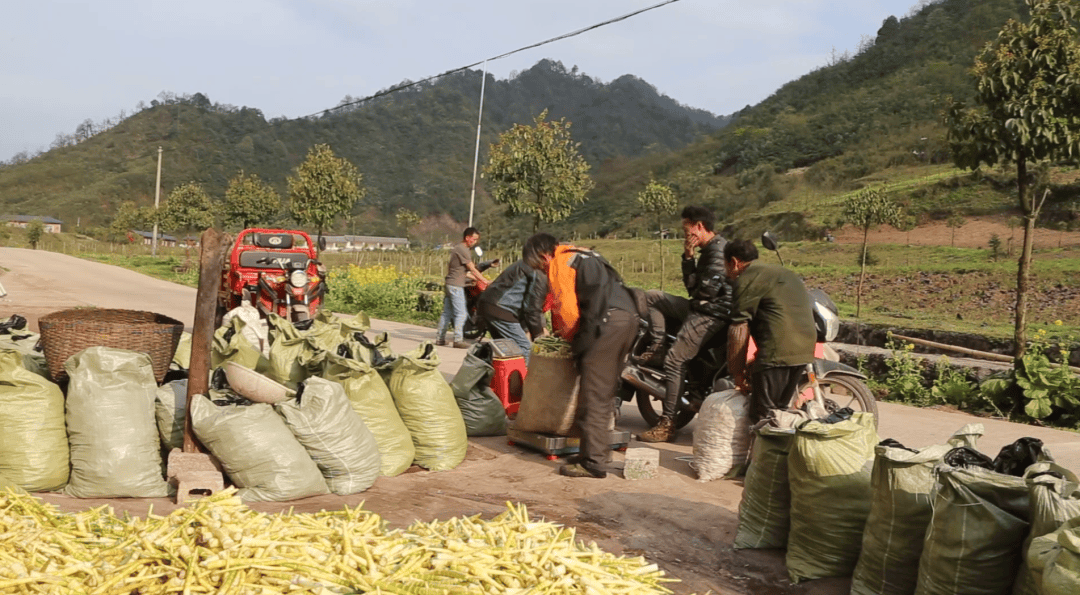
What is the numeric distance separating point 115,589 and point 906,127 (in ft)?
224

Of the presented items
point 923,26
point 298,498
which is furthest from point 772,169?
point 298,498

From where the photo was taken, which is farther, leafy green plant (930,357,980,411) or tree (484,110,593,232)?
tree (484,110,593,232)

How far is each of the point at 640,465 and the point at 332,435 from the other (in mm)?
2154

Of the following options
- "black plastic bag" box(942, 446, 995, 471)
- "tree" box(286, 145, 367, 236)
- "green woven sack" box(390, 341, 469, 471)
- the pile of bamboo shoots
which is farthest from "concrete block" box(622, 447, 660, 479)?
"tree" box(286, 145, 367, 236)

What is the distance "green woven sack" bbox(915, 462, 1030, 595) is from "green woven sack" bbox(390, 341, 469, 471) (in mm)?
3746

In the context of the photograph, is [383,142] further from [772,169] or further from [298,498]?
[298,498]

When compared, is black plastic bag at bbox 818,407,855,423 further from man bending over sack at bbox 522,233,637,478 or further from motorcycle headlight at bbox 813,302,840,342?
motorcycle headlight at bbox 813,302,840,342

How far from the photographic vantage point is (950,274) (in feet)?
82.5

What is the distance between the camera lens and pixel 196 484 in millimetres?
5398

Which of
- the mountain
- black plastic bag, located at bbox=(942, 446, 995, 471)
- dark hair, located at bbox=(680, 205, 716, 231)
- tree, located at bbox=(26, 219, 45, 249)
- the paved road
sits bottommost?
tree, located at bbox=(26, 219, 45, 249)

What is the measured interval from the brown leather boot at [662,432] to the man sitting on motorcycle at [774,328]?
1.23m

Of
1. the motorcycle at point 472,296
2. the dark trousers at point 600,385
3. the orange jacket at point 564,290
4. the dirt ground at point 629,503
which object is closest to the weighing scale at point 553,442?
the dirt ground at point 629,503

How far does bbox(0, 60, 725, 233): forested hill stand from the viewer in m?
97.6

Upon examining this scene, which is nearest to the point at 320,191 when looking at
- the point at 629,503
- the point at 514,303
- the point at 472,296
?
the point at 472,296
